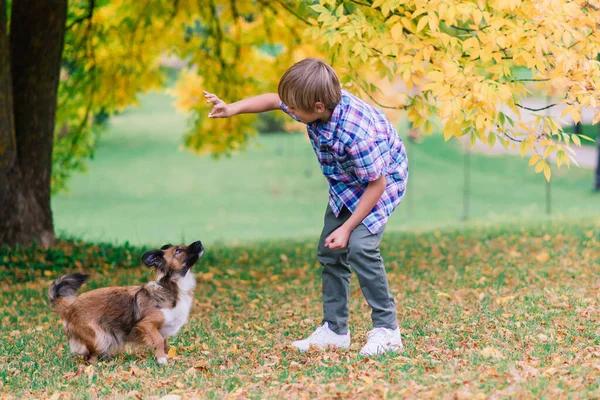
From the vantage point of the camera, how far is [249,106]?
4.64 metres

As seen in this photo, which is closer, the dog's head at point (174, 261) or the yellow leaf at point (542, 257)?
the dog's head at point (174, 261)

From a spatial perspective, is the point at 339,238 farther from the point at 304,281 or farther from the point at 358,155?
the point at 304,281

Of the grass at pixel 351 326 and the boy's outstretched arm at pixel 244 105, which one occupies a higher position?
the boy's outstretched arm at pixel 244 105

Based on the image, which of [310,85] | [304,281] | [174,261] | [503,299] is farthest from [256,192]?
[310,85]

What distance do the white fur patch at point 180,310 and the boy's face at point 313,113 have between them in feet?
4.48

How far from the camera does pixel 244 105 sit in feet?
15.2

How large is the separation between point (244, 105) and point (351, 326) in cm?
204

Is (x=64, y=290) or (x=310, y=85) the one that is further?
(x=64, y=290)

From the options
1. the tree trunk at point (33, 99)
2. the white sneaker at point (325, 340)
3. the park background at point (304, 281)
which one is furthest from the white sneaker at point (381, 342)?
the tree trunk at point (33, 99)

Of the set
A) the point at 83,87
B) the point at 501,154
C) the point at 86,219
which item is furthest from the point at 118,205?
the point at 501,154

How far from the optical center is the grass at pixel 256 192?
67.7ft

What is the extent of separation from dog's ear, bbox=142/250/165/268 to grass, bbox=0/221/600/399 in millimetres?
658

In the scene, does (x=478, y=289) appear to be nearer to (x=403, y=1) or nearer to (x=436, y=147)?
(x=403, y=1)

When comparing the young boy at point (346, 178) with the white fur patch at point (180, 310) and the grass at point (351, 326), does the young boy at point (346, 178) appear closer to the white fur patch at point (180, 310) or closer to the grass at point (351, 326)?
the grass at point (351, 326)
